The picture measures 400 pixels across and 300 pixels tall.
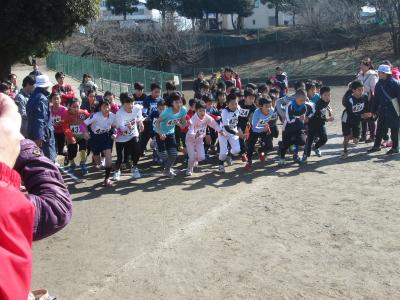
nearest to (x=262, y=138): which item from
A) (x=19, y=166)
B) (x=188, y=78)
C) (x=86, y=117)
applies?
(x=86, y=117)

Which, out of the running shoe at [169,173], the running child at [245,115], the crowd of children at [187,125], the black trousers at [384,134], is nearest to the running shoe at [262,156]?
the crowd of children at [187,125]

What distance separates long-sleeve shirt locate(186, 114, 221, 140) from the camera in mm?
9133

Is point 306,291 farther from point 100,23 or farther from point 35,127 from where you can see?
point 100,23

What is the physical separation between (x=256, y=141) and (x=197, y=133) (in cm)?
134

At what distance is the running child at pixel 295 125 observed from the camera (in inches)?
376

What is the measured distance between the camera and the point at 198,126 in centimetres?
922

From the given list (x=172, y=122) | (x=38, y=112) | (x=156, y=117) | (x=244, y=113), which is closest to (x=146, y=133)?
(x=156, y=117)

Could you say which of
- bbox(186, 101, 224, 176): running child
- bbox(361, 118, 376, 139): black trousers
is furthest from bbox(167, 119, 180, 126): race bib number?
bbox(361, 118, 376, 139): black trousers

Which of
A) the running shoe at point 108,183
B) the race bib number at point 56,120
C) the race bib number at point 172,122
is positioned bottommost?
the running shoe at point 108,183

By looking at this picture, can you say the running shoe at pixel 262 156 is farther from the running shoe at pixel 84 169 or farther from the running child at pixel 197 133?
the running shoe at pixel 84 169

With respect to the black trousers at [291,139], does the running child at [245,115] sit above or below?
above

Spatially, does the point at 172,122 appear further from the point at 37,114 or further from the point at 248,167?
the point at 37,114

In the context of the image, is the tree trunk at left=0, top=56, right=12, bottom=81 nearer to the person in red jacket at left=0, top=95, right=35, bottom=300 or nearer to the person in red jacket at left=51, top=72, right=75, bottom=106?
the person in red jacket at left=51, top=72, right=75, bottom=106

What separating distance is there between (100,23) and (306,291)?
38572 mm
